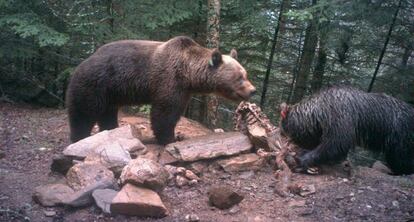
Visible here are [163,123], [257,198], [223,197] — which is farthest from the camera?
[163,123]

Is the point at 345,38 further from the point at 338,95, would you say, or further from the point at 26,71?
the point at 26,71

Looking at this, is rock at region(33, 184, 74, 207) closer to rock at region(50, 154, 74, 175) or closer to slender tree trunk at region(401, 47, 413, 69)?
rock at region(50, 154, 74, 175)

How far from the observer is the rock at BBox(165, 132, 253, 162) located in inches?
237

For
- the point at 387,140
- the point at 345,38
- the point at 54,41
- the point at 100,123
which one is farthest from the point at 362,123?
the point at 54,41

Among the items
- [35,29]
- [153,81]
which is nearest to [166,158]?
[153,81]

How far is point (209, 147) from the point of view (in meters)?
6.14

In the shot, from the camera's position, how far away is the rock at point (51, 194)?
15.6ft

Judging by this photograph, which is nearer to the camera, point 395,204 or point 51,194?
point 51,194

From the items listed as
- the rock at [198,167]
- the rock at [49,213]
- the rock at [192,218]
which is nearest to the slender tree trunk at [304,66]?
the rock at [198,167]

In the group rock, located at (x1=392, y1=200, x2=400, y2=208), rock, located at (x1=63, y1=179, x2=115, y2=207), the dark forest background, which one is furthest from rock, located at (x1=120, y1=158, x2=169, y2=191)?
the dark forest background

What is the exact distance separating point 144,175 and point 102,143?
4.05 feet

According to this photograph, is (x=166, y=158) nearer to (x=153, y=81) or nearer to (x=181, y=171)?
(x=181, y=171)

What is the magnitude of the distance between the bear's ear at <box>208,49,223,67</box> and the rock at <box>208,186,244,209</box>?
2445 millimetres

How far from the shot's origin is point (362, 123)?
6.38 metres
